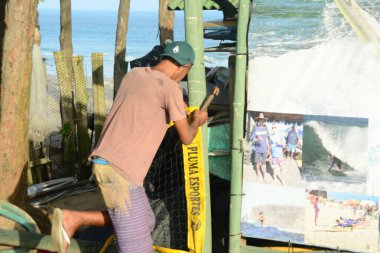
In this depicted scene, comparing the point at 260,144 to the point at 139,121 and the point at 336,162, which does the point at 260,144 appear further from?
the point at 139,121

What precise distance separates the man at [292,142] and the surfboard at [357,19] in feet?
2.80

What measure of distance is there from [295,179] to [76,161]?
7147 mm

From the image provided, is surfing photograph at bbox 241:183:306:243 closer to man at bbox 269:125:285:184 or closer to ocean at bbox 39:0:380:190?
man at bbox 269:125:285:184

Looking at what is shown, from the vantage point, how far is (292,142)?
4.82 metres

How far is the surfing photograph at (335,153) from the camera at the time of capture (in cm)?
464

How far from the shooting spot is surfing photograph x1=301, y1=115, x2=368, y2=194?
4641mm

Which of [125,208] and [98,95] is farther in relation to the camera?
[98,95]

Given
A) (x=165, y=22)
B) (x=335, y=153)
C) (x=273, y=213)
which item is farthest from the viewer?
(x=165, y=22)

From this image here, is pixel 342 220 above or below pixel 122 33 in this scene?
below

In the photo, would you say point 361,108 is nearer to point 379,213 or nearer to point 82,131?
point 379,213

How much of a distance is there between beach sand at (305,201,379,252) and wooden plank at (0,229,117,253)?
1.57m

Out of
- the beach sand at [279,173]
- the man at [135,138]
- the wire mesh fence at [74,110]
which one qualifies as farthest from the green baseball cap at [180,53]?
the wire mesh fence at [74,110]

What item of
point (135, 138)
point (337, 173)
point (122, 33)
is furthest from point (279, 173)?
point (122, 33)

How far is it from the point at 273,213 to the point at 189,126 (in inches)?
43.7
